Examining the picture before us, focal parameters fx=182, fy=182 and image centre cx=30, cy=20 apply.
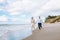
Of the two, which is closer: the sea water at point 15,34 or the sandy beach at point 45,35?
the sandy beach at point 45,35

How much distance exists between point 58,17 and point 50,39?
2423 cm

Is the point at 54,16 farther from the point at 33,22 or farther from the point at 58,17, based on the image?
the point at 33,22

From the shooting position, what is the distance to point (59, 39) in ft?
27.0

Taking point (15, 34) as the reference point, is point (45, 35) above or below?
above

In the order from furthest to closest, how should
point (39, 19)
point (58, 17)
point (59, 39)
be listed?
point (58, 17), point (39, 19), point (59, 39)

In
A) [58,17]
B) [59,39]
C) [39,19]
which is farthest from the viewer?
[58,17]

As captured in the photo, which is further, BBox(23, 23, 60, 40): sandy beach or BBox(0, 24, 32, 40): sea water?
BBox(0, 24, 32, 40): sea water

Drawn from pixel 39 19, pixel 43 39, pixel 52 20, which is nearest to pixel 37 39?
pixel 43 39

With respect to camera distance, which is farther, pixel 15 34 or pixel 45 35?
pixel 15 34

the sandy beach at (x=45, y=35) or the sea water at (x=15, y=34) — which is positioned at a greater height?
the sandy beach at (x=45, y=35)

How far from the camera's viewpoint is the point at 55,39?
27.3 feet

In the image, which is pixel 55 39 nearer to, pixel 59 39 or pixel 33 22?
pixel 59 39

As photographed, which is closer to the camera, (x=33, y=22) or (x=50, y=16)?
(x=33, y=22)

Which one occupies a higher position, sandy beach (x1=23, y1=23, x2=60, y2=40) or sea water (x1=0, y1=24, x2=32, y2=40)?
sandy beach (x1=23, y1=23, x2=60, y2=40)
